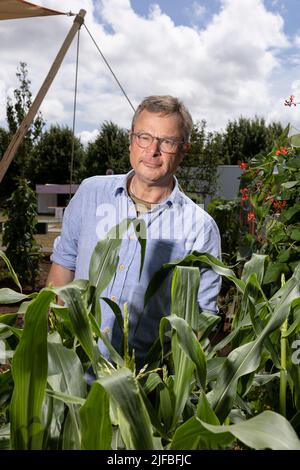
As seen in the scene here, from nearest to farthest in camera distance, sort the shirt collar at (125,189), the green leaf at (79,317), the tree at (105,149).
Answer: the green leaf at (79,317), the shirt collar at (125,189), the tree at (105,149)

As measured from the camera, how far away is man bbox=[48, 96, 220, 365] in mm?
1210

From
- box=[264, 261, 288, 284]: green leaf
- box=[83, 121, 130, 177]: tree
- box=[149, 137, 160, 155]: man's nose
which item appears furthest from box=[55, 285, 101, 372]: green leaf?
box=[83, 121, 130, 177]: tree

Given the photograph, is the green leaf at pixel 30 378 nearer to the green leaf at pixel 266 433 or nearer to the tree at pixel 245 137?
the green leaf at pixel 266 433

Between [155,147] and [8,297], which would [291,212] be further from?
[8,297]

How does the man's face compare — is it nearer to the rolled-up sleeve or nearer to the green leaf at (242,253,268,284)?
the rolled-up sleeve

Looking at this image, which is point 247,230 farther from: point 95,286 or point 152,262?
point 95,286

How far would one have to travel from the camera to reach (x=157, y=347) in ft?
2.23

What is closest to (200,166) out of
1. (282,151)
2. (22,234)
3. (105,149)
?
(22,234)

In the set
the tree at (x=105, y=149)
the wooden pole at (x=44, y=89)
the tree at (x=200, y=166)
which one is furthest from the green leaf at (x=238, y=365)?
the tree at (x=105, y=149)

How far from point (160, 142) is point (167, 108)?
8 cm

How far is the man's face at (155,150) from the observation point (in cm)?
124

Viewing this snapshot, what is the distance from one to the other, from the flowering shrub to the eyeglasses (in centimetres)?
67

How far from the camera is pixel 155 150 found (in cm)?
123
